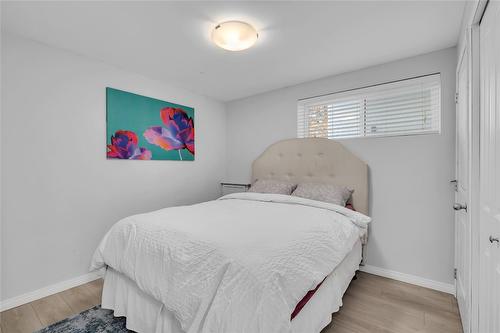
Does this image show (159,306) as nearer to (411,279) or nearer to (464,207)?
(464,207)

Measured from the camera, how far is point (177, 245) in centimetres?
146

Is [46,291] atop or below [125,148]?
below

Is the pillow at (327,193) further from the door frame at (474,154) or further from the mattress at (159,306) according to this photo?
the door frame at (474,154)

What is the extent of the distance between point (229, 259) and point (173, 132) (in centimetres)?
246

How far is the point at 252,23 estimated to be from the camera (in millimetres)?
1893

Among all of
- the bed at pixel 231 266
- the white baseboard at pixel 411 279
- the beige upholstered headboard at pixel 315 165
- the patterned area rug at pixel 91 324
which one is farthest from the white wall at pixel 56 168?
the white baseboard at pixel 411 279

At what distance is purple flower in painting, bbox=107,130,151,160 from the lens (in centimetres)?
267

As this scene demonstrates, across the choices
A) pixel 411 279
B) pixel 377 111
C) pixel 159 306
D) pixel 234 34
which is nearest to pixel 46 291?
pixel 159 306

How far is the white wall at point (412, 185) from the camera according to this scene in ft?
7.46

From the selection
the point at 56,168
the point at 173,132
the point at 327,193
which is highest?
the point at 173,132

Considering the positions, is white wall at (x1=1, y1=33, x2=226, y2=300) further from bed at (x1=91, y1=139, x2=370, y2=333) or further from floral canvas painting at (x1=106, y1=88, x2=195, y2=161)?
bed at (x1=91, y1=139, x2=370, y2=333)

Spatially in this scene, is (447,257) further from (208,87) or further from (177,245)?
(208,87)

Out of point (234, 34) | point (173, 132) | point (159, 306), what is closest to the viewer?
point (159, 306)

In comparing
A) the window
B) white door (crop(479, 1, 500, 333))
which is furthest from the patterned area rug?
the window
